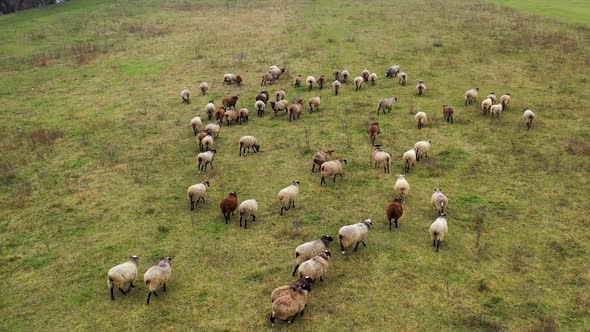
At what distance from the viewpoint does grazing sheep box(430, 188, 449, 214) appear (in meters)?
15.4

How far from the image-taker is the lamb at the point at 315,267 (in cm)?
1216

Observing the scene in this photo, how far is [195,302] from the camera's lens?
12070 millimetres

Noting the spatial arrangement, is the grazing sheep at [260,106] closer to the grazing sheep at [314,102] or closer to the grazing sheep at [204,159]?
the grazing sheep at [314,102]

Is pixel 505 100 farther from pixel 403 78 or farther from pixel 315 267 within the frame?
pixel 315 267

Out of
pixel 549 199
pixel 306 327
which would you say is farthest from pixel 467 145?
pixel 306 327

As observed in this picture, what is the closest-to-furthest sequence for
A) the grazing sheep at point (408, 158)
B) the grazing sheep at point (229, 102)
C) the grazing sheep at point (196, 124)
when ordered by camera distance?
the grazing sheep at point (408, 158)
the grazing sheep at point (196, 124)
the grazing sheep at point (229, 102)

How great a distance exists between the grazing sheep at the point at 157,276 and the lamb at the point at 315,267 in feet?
12.1

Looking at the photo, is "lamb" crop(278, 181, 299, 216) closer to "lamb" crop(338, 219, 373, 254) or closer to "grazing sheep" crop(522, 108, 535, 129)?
"lamb" crop(338, 219, 373, 254)

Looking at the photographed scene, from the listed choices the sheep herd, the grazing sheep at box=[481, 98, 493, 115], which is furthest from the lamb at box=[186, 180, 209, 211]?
the grazing sheep at box=[481, 98, 493, 115]

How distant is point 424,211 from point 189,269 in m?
8.27

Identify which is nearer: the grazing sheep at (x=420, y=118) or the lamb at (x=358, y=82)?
the grazing sheep at (x=420, y=118)

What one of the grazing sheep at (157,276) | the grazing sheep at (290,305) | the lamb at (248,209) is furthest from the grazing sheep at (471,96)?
the grazing sheep at (157,276)

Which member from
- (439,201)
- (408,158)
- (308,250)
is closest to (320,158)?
(408,158)

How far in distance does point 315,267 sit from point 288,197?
4.06 meters
